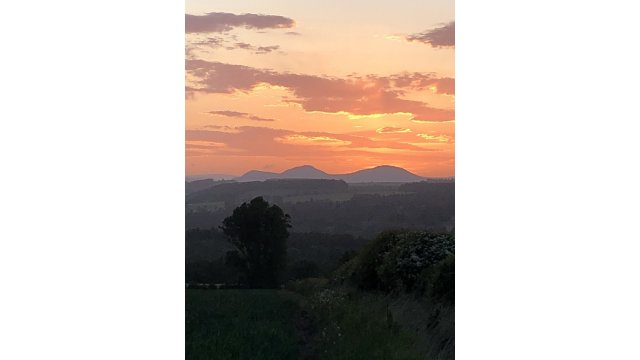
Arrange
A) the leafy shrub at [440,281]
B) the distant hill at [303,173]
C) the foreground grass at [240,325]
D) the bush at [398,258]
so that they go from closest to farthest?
1. the foreground grass at [240,325]
2. the distant hill at [303,173]
3. the leafy shrub at [440,281]
4. the bush at [398,258]

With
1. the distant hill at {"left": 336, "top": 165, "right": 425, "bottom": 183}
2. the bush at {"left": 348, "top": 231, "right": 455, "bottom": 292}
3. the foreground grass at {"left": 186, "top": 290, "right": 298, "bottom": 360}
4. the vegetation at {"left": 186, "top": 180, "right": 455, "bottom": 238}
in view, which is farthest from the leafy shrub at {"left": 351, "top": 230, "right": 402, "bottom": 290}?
the distant hill at {"left": 336, "top": 165, "right": 425, "bottom": 183}

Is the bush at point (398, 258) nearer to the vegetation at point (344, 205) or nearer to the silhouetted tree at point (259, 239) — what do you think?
the vegetation at point (344, 205)

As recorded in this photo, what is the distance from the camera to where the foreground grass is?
27.5 feet

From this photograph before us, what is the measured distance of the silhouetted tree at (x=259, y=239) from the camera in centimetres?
936

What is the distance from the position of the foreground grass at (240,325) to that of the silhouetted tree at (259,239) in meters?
0.28

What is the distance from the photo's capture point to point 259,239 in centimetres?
977

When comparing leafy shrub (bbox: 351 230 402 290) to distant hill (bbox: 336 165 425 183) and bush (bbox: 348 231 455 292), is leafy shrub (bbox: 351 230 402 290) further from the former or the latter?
distant hill (bbox: 336 165 425 183)

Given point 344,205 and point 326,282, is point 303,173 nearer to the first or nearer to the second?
point 344,205

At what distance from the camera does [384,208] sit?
9.77 metres

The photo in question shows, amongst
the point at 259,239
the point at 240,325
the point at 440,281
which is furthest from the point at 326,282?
the point at 440,281

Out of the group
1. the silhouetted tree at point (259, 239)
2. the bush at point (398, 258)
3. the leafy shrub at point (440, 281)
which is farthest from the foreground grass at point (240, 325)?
the leafy shrub at point (440, 281)

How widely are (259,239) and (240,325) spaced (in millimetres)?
1352

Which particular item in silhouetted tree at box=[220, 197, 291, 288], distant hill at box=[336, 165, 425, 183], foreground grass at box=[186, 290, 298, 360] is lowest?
foreground grass at box=[186, 290, 298, 360]

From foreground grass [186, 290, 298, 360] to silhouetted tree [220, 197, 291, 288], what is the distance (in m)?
0.28
